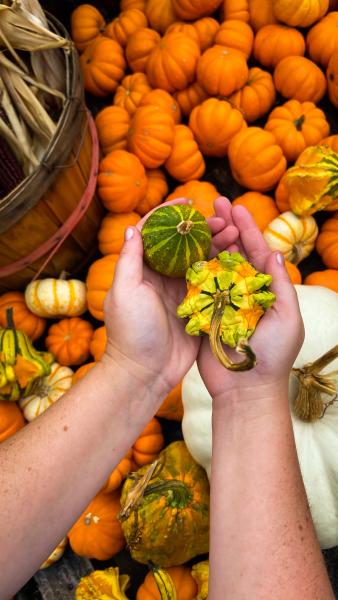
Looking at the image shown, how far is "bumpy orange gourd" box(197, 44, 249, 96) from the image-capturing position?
8.79 feet

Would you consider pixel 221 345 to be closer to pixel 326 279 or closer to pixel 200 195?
pixel 326 279

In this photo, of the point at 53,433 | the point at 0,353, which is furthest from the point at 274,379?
the point at 0,353

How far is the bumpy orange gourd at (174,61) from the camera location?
9.14 ft

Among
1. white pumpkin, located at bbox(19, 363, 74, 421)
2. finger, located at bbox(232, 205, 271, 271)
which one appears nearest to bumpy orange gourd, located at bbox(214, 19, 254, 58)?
finger, located at bbox(232, 205, 271, 271)

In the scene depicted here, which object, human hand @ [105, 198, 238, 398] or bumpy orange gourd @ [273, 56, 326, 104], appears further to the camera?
bumpy orange gourd @ [273, 56, 326, 104]

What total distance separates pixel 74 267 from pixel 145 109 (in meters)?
1.03

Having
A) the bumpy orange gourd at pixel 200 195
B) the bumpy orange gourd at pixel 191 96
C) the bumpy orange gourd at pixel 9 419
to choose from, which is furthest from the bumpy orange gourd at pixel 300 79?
the bumpy orange gourd at pixel 9 419

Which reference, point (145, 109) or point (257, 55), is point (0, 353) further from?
point (257, 55)

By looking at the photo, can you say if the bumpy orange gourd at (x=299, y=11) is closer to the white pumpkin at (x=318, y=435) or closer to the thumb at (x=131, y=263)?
the white pumpkin at (x=318, y=435)

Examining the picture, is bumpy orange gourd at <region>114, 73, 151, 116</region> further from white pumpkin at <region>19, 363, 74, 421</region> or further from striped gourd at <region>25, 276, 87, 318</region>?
white pumpkin at <region>19, 363, 74, 421</region>

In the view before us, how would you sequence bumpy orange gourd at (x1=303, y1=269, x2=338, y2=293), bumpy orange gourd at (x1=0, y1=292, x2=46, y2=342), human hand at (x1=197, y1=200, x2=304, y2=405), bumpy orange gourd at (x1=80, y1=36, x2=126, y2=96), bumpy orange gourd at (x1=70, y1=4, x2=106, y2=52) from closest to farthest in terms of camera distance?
1. human hand at (x1=197, y1=200, x2=304, y2=405)
2. bumpy orange gourd at (x1=303, y1=269, x2=338, y2=293)
3. bumpy orange gourd at (x1=0, y1=292, x2=46, y2=342)
4. bumpy orange gourd at (x1=80, y1=36, x2=126, y2=96)
5. bumpy orange gourd at (x1=70, y1=4, x2=106, y2=52)

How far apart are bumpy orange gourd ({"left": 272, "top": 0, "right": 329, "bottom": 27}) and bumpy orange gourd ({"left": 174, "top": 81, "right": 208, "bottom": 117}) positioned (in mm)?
Result: 614

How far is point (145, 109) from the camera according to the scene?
2.74 meters

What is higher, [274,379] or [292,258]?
[274,379]
